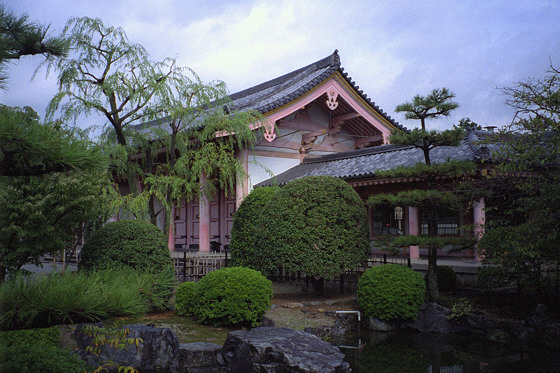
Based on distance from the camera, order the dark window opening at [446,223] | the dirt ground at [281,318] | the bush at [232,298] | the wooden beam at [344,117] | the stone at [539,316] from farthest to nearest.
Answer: the wooden beam at [344,117] < the dark window opening at [446,223] < the stone at [539,316] < the bush at [232,298] < the dirt ground at [281,318]

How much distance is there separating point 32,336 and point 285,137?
12.8 meters

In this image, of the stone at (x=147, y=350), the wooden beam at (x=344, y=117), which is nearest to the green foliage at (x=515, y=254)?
Answer: the stone at (x=147, y=350)

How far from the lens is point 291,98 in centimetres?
1658

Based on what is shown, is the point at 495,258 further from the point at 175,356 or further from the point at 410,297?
→ the point at 175,356

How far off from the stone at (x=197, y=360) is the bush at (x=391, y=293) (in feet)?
12.4

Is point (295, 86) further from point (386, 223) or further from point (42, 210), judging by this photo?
point (42, 210)

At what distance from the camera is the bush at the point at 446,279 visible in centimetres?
1181

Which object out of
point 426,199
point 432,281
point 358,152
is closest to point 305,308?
point 432,281

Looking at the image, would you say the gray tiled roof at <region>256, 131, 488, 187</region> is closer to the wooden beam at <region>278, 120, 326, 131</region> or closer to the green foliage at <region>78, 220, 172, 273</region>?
the wooden beam at <region>278, 120, 326, 131</region>

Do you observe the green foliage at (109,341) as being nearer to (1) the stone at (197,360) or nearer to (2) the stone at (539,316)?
(1) the stone at (197,360)

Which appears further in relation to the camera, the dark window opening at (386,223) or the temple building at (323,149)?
the dark window opening at (386,223)

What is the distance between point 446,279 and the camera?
11.8 meters

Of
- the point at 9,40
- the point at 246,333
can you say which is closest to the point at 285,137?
the point at 246,333

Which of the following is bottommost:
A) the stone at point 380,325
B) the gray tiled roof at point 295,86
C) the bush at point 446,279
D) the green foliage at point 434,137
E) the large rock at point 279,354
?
the stone at point 380,325
